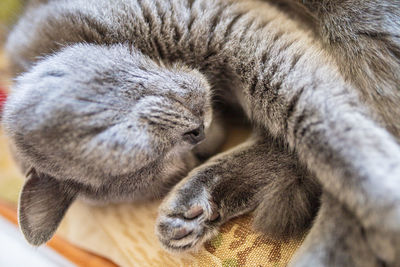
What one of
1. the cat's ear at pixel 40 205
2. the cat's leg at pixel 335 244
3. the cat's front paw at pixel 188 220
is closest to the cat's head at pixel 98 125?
the cat's ear at pixel 40 205

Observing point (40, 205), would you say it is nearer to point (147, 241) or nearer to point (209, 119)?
point (147, 241)

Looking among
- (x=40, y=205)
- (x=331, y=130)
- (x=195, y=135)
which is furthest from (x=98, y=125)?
(x=331, y=130)

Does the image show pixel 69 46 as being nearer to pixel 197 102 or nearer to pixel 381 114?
pixel 197 102

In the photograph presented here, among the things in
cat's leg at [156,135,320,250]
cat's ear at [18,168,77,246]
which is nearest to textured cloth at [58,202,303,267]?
cat's leg at [156,135,320,250]

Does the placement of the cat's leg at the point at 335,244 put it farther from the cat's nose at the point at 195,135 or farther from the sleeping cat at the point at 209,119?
the cat's nose at the point at 195,135

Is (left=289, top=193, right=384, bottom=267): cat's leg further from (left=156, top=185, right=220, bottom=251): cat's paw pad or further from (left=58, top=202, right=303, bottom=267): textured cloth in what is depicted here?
(left=156, top=185, right=220, bottom=251): cat's paw pad

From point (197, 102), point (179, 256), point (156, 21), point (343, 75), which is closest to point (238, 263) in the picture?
point (179, 256)
